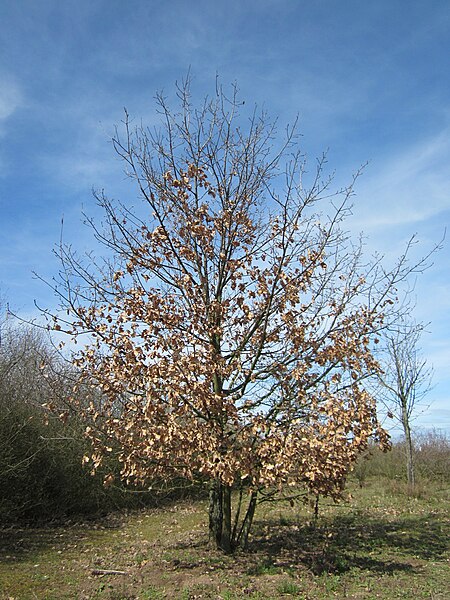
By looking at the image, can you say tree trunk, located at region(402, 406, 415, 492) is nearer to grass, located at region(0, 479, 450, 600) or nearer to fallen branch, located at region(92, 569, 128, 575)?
grass, located at region(0, 479, 450, 600)

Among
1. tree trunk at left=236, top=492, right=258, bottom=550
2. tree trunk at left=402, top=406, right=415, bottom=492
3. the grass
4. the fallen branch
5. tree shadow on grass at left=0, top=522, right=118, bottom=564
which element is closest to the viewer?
the grass

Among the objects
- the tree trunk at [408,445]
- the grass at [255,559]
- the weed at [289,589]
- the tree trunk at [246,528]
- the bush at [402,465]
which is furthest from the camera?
the bush at [402,465]

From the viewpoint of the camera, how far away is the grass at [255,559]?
6383mm

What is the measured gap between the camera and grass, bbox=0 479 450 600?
20.9 feet

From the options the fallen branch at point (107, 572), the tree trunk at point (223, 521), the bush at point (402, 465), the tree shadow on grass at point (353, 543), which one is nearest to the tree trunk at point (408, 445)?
the bush at point (402, 465)

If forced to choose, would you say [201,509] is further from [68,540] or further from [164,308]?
[164,308]

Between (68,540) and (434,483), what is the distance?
13.2m

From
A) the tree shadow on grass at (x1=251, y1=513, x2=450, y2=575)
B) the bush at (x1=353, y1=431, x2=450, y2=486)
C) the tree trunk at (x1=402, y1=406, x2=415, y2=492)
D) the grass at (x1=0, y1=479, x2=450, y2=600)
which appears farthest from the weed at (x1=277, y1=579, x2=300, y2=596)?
the bush at (x1=353, y1=431, x2=450, y2=486)

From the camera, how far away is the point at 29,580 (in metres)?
7.36

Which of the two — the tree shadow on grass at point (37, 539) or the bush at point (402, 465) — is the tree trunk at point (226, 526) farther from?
the bush at point (402, 465)

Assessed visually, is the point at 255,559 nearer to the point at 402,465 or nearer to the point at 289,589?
the point at 289,589

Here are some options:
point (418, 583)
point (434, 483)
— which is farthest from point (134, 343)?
point (434, 483)

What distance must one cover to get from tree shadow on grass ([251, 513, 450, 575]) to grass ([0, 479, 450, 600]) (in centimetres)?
2

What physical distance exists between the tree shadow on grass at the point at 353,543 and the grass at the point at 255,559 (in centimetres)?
2
